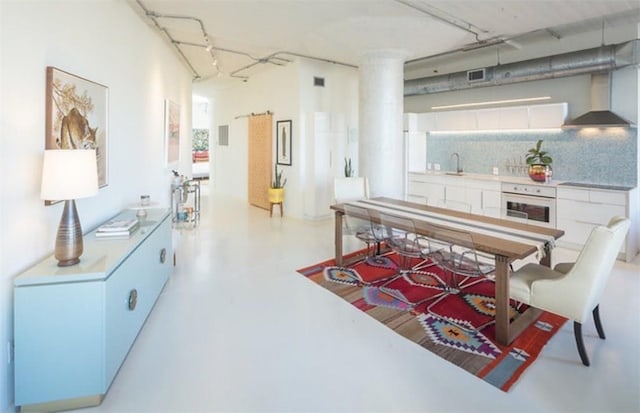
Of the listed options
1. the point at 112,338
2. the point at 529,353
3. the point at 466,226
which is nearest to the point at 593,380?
the point at 529,353

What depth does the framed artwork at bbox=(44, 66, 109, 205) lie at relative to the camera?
239 centimetres

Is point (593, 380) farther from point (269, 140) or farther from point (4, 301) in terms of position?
point (269, 140)

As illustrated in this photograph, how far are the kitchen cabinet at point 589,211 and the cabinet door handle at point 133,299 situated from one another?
5205 mm

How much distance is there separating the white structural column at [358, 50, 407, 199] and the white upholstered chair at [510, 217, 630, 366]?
3247mm

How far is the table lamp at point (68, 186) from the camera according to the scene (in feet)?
6.70

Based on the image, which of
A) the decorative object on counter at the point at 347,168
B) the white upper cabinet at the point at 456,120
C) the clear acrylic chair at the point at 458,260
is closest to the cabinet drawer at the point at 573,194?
the white upper cabinet at the point at 456,120

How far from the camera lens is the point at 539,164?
216 inches

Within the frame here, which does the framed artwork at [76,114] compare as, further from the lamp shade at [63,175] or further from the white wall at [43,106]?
the lamp shade at [63,175]

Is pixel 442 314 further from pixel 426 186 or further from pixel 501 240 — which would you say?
pixel 426 186

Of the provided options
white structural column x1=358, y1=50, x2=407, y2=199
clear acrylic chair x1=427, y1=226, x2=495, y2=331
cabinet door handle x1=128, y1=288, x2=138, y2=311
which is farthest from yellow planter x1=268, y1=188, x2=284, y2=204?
cabinet door handle x1=128, y1=288, x2=138, y2=311

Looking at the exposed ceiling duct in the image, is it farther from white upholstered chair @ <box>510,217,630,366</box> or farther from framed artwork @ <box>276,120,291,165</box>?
white upholstered chair @ <box>510,217,630,366</box>

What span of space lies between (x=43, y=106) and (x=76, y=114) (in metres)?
0.43

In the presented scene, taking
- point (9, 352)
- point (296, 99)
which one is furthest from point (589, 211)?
point (9, 352)

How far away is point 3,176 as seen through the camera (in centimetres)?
195
